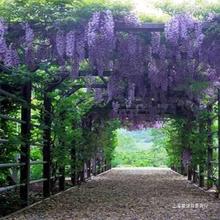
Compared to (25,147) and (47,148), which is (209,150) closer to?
(47,148)

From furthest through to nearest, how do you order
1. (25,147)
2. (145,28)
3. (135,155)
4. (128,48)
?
1. (135,155)
2. (25,147)
3. (128,48)
4. (145,28)

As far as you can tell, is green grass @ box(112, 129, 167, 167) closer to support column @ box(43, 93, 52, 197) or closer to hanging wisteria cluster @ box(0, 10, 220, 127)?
support column @ box(43, 93, 52, 197)

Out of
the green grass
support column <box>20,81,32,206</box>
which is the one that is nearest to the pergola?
support column <box>20,81,32,206</box>

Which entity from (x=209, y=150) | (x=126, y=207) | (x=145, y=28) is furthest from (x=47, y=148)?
(x=145, y=28)

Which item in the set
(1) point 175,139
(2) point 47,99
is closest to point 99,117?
(1) point 175,139

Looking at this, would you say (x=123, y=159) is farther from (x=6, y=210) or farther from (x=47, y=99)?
(x=6, y=210)

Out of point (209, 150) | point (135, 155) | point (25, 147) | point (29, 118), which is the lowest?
point (135, 155)

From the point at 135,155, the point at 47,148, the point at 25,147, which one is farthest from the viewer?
the point at 135,155

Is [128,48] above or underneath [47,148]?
above

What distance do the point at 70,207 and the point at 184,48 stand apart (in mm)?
2937

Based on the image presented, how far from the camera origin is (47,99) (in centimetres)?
938

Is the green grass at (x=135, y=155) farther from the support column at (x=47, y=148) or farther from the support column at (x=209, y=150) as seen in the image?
the support column at (x=47, y=148)

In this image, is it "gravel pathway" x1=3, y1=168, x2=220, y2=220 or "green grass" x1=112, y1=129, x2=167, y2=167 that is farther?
"green grass" x1=112, y1=129, x2=167, y2=167

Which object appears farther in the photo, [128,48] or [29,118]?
[29,118]
